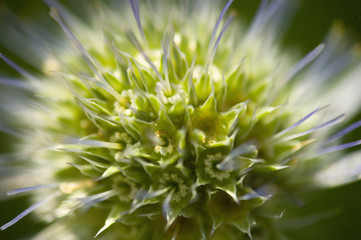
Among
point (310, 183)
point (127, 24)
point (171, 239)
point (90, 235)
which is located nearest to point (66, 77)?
point (127, 24)

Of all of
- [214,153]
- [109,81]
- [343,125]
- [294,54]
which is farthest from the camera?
[294,54]

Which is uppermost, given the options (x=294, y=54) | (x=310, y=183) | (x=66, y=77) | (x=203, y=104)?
(x=66, y=77)

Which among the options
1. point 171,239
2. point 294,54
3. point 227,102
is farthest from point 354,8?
point 171,239

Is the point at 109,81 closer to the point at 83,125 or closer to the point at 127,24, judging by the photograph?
the point at 83,125

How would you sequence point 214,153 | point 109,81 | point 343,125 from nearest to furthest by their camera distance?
point 214,153
point 109,81
point 343,125

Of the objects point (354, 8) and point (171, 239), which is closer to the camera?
point (171, 239)

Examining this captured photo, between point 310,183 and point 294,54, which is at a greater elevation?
point 294,54
